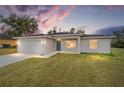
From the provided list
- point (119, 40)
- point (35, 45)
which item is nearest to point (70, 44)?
point (35, 45)

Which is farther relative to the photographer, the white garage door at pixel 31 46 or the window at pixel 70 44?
the window at pixel 70 44

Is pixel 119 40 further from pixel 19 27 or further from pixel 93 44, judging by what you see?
pixel 19 27

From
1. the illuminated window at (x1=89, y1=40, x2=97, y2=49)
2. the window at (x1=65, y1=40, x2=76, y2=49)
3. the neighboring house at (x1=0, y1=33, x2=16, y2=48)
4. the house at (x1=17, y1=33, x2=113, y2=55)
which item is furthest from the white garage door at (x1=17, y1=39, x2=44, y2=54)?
the neighboring house at (x1=0, y1=33, x2=16, y2=48)

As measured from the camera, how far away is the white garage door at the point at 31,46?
10447 millimetres

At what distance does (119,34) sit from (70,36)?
592 cm

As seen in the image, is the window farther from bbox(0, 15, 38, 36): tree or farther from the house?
bbox(0, 15, 38, 36): tree

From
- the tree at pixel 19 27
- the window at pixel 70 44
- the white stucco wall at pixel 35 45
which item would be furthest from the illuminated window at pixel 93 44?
the tree at pixel 19 27

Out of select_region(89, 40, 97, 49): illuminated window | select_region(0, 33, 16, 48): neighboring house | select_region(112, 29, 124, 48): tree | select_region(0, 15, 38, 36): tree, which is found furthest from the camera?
select_region(0, 15, 38, 36): tree

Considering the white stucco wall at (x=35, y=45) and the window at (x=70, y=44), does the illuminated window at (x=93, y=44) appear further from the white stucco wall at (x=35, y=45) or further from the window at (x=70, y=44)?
the white stucco wall at (x=35, y=45)

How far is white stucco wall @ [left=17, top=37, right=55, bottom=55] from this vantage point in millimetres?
10125

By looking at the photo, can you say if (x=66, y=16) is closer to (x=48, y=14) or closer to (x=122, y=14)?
(x=48, y=14)
